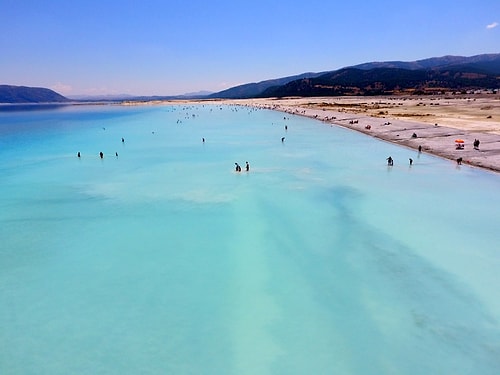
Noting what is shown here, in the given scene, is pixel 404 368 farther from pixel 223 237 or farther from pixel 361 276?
pixel 223 237

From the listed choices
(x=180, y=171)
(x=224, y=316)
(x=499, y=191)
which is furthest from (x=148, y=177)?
(x=499, y=191)

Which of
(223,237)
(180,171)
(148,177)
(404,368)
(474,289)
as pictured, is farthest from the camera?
(180,171)

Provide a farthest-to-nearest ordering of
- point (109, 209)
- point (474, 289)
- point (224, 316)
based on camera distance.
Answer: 1. point (109, 209)
2. point (474, 289)
3. point (224, 316)

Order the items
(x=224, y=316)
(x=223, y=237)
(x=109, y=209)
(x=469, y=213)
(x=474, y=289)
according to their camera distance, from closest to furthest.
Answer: (x=224, y=316) < (x=474, y=289) < (x=223, y=237) < (x=469, y=213) < (x=109, y=209)

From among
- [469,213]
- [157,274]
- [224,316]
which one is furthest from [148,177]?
[469,213]

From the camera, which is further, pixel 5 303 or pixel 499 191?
pixel 499 191

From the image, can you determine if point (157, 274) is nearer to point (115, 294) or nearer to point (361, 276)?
point (115, 294)
